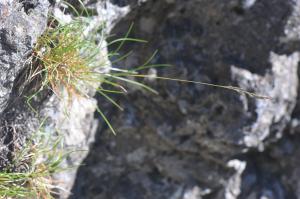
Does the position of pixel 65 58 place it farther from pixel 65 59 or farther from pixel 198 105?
pixel 198 105

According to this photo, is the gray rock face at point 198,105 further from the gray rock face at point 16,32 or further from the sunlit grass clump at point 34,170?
the gray rock face at point 16,32

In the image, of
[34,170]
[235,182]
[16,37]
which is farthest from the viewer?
[235,182]

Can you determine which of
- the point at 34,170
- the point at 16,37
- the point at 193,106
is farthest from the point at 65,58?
the point at 193,106

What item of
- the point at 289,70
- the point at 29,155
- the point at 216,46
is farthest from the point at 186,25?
the point at 29,155

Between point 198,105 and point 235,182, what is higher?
point 198,105

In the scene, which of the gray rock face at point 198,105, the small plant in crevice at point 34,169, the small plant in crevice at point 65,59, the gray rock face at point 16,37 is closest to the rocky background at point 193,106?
the gray rock face at point 198,105

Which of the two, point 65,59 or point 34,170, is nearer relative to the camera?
point 65,59
